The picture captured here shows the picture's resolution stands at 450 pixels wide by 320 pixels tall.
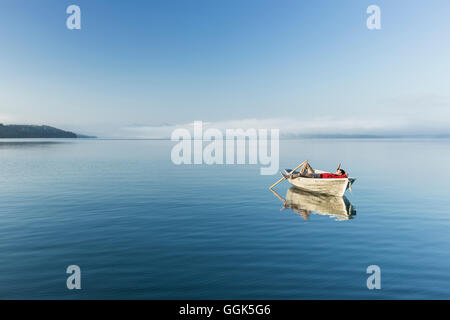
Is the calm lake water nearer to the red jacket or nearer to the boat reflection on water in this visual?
the boat reflection on water

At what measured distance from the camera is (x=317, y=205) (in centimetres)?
2956

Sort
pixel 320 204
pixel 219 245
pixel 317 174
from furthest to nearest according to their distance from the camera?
pixel 317 174
pixel 320 204
pixel 219 245

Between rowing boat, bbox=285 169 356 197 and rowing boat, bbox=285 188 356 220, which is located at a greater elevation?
rowing boat, bbox=285 169 356 197

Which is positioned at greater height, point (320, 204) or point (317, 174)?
point (317, 174)

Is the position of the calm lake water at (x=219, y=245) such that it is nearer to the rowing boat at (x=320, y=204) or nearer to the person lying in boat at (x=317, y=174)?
the rowing boat at (x=320, y=204)

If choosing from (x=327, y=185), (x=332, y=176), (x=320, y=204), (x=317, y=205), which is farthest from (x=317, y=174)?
(x=317, y=205)

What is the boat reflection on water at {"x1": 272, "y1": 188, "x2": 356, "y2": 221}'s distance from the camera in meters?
25.9

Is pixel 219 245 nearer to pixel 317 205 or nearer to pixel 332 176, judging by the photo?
pixel 317 205

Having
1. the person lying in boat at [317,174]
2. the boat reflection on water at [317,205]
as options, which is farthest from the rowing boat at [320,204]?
the person lying in boat at [317,174]

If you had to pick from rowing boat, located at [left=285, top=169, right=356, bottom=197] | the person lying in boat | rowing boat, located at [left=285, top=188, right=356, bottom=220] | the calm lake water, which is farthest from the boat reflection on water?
the person lying in boat

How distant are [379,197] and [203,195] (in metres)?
21.0
